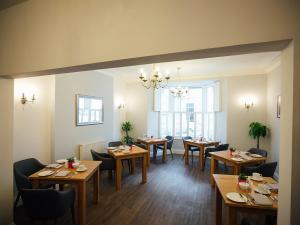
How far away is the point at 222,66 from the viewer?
188 inches

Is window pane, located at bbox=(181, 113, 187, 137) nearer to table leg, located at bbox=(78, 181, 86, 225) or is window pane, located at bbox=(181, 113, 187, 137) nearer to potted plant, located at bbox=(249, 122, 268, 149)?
potted plant, located at bbox=(249, 122, 268, 149)

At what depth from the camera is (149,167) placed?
5.28 m

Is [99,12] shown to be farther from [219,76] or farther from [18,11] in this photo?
[219,76]

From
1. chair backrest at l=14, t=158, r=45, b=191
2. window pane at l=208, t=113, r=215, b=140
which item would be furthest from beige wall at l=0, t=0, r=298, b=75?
window pane at l=208, t=113, r=215, b=140

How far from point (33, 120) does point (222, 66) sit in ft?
16.2

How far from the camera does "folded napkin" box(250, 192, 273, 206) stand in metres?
1.74

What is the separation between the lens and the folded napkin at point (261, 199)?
5.70 feet

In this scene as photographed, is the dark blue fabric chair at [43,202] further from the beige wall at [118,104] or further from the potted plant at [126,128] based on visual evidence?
the potted plant at [126,128]

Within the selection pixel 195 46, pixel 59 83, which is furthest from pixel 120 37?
pixel 59 83

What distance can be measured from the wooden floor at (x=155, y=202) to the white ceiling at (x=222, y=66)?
10.0 ft

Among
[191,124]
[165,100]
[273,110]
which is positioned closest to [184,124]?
[191,124]

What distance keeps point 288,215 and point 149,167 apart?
4.44m

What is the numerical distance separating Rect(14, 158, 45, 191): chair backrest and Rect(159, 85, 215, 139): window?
4.82 m

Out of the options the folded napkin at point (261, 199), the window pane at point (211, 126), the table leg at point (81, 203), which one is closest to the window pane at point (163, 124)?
the window pane at point (211, 126)
